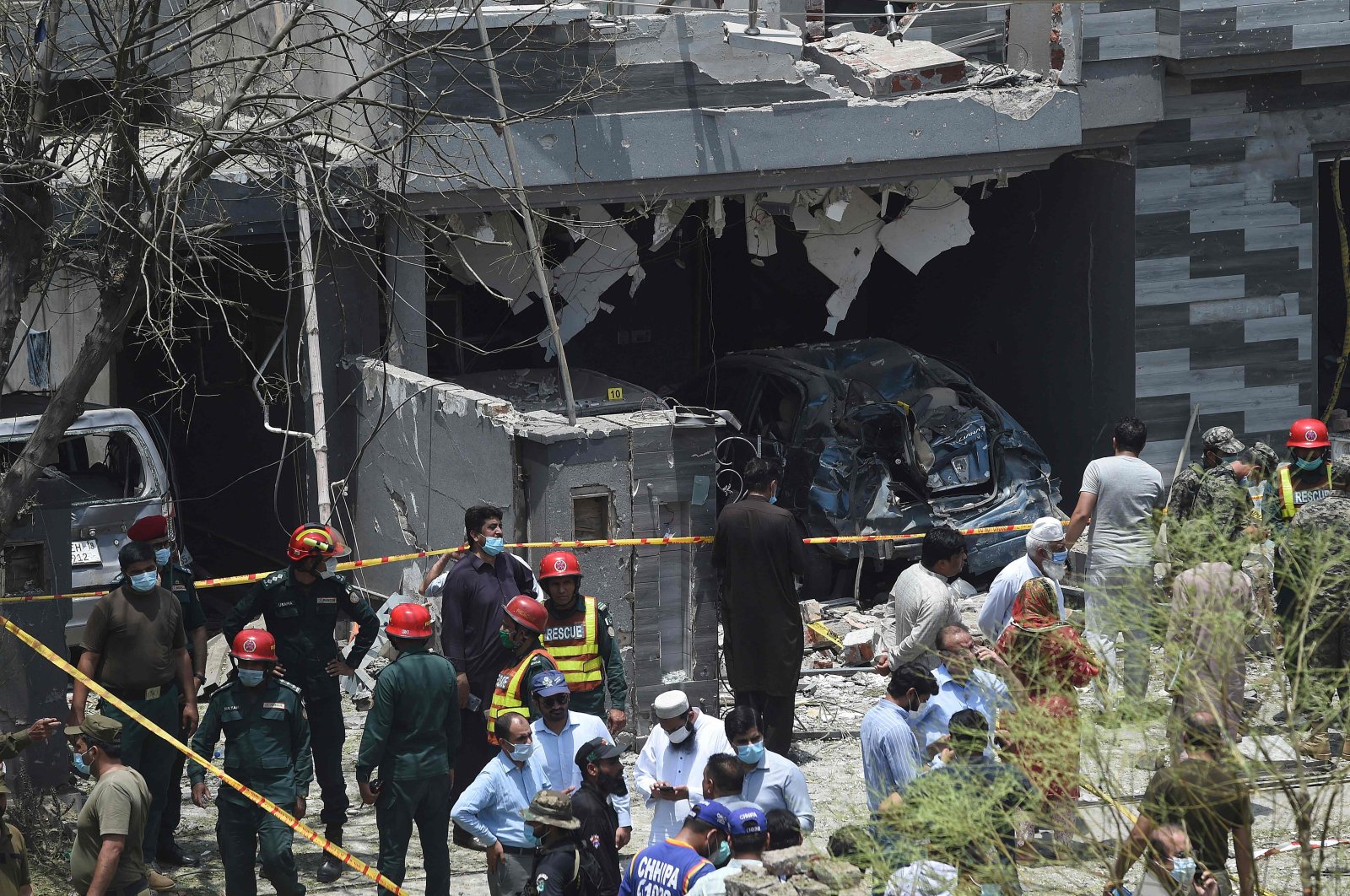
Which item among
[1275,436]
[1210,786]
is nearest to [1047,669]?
[1210,786]

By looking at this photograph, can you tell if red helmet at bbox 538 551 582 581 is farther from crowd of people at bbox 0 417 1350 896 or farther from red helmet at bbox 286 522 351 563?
red helmet at bbox 286 522 351 563

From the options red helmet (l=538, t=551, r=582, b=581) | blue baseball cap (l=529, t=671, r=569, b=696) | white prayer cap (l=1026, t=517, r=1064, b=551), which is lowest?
blue baseball cap (l=529, t=671, r=569, b=696)

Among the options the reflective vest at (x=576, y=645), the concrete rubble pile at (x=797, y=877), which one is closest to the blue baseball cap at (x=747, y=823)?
the concrete rubble pile at (x=797, y=877)

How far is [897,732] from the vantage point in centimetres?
669

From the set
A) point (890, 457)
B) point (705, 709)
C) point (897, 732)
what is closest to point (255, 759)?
point (897, 732)

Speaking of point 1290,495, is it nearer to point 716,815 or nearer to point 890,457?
point 890,457

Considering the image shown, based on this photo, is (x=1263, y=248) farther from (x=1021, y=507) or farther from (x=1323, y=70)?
(x=1021, y=507)

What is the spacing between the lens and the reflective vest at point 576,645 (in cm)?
823

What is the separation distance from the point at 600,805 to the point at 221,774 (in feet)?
5.88

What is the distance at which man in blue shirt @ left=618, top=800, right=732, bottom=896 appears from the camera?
5617 mm

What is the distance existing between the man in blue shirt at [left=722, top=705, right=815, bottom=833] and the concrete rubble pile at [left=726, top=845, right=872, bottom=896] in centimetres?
126

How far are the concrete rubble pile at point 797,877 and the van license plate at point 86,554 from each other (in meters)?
7.21

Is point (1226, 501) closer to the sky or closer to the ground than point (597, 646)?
closer to the sky

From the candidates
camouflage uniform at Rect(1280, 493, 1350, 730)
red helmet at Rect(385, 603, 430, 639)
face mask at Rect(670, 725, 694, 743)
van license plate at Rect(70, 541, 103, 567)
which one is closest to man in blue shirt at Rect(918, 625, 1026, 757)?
face mask at Rect(670, 725, 694, 743)
